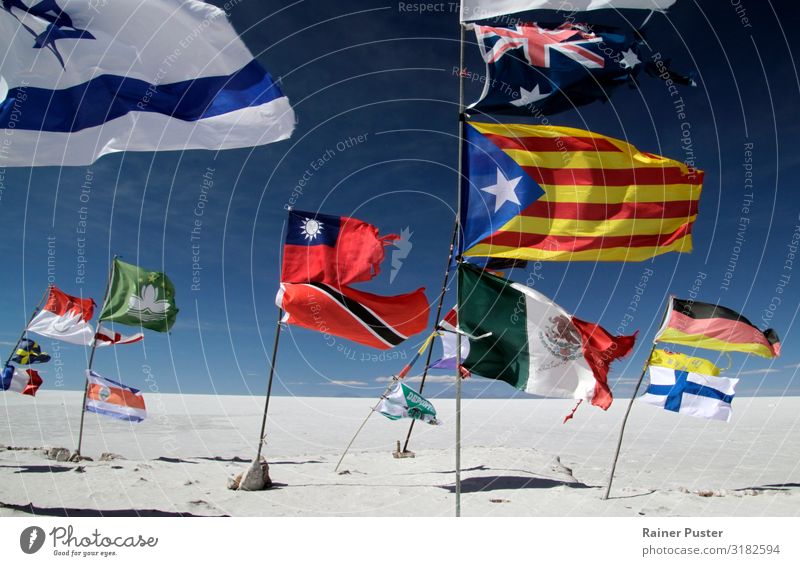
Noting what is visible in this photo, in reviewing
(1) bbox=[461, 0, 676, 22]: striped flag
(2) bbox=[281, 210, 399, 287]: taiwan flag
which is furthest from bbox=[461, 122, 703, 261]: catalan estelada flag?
(2) bbox=[281, 210, 399, 287]: taiwan flag

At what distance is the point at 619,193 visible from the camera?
828 cm

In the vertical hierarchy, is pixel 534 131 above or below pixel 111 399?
above

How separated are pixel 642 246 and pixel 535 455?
8463 mm

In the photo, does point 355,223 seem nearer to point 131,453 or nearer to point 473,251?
point 473,251

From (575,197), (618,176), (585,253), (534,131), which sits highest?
(534,131)

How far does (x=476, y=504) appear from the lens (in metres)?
9.30

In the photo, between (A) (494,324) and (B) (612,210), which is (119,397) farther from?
(B) (612,210)

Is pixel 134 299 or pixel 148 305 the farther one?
pixel 148 305

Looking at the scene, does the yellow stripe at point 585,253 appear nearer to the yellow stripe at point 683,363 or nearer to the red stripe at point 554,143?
the red stripe at point 554,143

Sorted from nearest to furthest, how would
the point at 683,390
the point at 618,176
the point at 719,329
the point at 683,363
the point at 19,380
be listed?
the point at 618,176
the point at 719,329
the point at 683,390
the point at 683,363
the point at 19,380

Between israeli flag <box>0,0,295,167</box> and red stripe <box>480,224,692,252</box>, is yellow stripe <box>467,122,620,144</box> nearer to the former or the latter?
red stripe <box>480,224,692,252</box>

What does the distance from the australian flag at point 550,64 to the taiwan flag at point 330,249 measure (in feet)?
11.7

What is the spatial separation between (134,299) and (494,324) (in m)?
11.0

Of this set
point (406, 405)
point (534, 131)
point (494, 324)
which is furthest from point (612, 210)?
point (406, 405)
